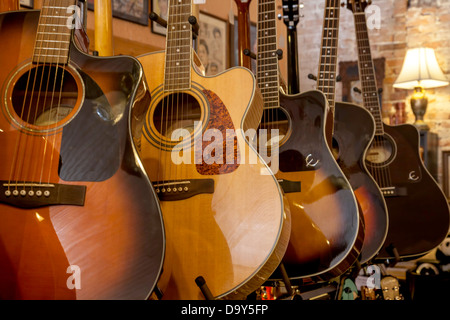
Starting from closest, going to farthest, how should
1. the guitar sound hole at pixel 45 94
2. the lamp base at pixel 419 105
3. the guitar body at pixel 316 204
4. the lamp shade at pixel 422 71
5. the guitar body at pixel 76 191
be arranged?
the guitar body at pixel 76 191 < the guitar sound hole at pixel 45 94 < the guitar body at pixel 316 204 < the lamp shade at pixel 422 71 < the lamp base at pixel 419 105

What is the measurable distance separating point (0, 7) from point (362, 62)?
1732 millimetres

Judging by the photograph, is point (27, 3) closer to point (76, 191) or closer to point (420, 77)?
point (76, 191)

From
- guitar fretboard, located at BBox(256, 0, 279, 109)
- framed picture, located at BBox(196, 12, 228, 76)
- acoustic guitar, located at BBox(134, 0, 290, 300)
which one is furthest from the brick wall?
acoustic guitar, located at BBox(134, 0, 290, 300)

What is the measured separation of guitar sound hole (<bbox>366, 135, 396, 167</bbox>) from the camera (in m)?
2.22

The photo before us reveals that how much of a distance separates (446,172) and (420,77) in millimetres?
755

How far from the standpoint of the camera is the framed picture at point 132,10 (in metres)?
2.14

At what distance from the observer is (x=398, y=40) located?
3588mm

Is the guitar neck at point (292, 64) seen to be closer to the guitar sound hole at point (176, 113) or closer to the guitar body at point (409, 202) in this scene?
the guitar body at point (409, 202)

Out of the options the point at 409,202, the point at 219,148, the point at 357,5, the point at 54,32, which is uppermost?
the point at 357,5

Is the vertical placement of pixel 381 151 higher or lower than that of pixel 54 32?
lower

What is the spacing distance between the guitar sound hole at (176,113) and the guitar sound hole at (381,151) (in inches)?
47.6

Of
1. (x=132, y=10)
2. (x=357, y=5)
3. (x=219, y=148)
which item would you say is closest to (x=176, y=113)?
(x=219, y=148)

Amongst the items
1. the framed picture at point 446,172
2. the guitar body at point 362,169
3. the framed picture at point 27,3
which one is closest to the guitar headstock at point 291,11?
the guitar body at point 362,169
